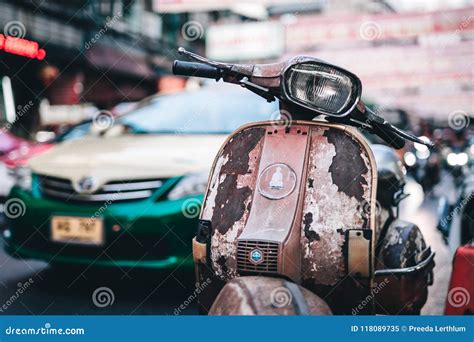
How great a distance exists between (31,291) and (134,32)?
6.35 meters

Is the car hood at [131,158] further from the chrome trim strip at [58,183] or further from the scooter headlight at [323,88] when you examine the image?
the scooter headlight at [323,88]

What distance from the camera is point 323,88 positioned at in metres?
1.93

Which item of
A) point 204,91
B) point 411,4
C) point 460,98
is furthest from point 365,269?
point 460,98

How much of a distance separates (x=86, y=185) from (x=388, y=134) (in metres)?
1.51

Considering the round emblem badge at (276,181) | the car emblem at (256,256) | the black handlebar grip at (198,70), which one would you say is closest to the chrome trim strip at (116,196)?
the black handlebar grip at (198,70)

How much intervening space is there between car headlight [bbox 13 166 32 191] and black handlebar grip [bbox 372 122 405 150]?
1873mm

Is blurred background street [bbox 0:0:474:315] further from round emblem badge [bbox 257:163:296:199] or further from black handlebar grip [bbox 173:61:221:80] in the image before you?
black handlebar grip [bbox 173:61:221:80]

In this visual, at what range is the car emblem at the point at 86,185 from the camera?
116 inches

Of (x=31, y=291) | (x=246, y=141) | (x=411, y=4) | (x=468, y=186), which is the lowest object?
(x=31, y=291)

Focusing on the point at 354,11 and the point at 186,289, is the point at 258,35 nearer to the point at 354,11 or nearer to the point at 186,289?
the point at 354,11

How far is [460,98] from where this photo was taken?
870 centimetres

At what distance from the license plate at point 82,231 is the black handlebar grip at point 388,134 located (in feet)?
Result: 4.47

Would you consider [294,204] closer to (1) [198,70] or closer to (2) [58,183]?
(1) [198,70]
